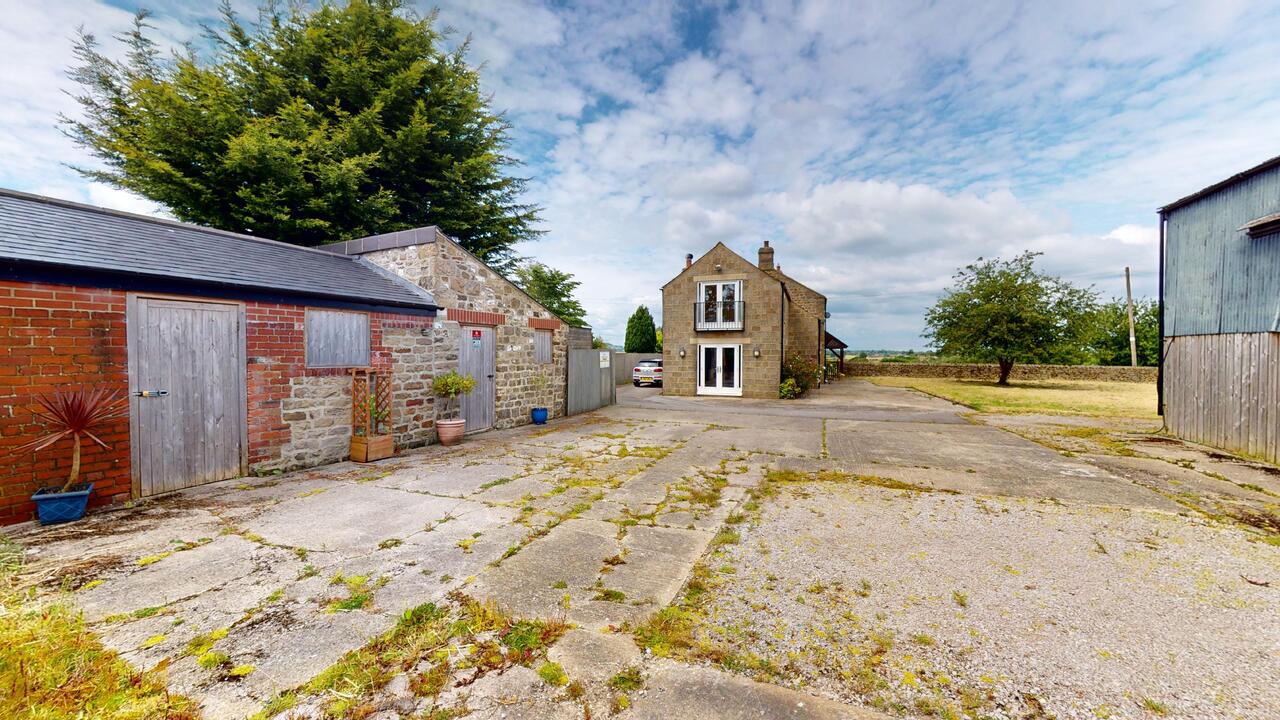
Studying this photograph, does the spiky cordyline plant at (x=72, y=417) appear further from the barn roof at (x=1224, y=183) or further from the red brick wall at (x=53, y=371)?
the barn roof at (x=1224, y=183)

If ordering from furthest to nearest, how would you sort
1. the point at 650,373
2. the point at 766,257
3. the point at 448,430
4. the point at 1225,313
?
the point at 650,373
the point at 766,257
the point at 448,430
the point at 1225,313

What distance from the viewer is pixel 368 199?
13578 mm

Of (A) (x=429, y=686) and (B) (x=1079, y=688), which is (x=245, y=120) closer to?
(A) (x=429, y=686)

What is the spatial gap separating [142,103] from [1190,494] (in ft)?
76.6

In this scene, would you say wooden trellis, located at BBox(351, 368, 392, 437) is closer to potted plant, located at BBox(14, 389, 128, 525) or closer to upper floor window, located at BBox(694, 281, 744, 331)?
potted plant, located at BBox(14, 389, 128, 525)

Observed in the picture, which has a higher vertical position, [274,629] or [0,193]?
[0,193]

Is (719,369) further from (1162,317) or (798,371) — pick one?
(1162,317)

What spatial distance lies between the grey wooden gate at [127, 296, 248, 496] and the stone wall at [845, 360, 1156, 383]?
116 feet

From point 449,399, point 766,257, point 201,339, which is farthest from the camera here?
point 766,257

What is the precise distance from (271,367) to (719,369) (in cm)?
1533

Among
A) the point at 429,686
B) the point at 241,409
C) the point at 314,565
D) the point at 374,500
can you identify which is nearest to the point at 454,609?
the point at 429,686

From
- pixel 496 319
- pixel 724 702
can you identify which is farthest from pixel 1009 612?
pixel 496 319

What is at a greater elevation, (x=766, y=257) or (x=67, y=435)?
(x=766, y=257)

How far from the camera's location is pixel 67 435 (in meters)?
4.32
